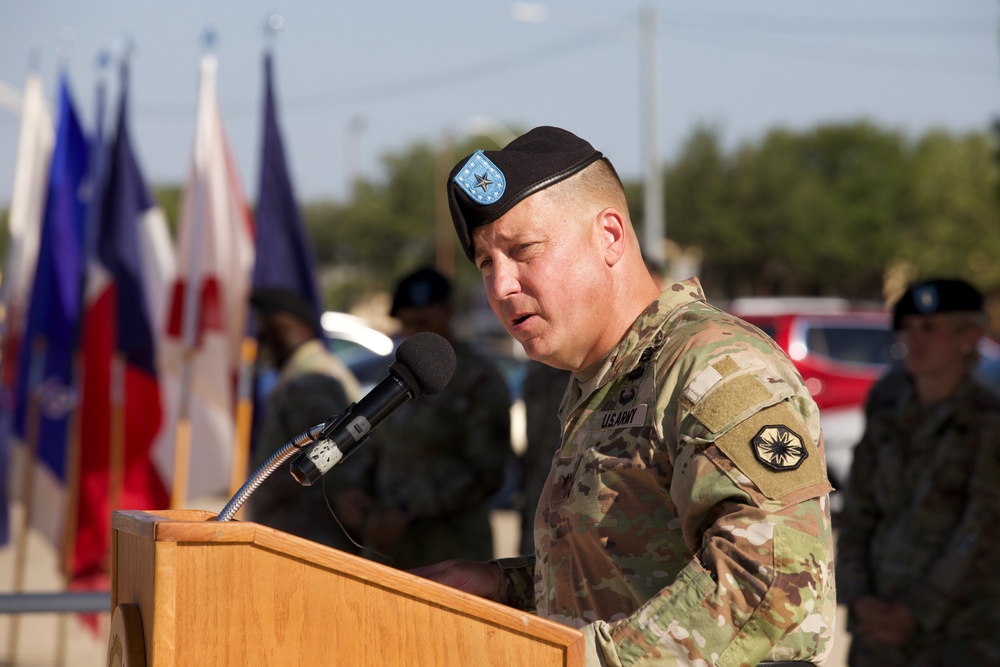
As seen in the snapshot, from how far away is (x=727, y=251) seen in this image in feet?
164

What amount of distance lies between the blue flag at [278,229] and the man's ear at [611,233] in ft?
17.2

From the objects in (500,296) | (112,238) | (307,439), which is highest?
(112,238)

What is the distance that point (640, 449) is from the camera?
73.6 inches

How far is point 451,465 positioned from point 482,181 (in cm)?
339

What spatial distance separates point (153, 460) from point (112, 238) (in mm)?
1549

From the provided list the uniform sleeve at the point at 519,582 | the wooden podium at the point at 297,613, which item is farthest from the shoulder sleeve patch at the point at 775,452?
the uniform sleeve at the point at 519,582

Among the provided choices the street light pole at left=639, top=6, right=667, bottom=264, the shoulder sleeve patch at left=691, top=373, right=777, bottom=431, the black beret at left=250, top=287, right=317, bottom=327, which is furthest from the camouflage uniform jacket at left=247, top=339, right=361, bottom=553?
the street light pole at left=639, top=6, right=667, bottom=264

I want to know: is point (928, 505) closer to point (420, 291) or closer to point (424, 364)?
point (420, 291)

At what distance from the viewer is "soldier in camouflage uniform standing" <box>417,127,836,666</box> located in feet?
5.32

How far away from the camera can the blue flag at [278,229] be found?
7383 mm

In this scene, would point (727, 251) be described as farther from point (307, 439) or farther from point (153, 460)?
point (307, 439)

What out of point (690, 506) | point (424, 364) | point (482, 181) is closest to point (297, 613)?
point (424, 364)

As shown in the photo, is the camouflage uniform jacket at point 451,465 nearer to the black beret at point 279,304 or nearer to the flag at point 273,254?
the black beret at point 279,304

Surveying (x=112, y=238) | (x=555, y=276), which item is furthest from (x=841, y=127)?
(x=555, y=276)
